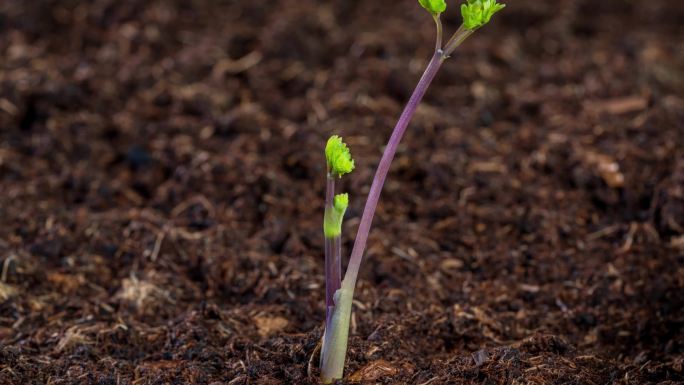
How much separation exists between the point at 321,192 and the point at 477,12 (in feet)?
4.88

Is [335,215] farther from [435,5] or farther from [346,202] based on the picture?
[435,5]

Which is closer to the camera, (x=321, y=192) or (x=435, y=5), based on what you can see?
(x=435, y=5)

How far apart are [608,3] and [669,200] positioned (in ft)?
6.77

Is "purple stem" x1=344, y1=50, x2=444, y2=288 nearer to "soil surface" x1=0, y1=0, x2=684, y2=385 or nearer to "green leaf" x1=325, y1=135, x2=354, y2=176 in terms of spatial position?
"green leaf" x1=325, y1=135, x2=354, y2=176

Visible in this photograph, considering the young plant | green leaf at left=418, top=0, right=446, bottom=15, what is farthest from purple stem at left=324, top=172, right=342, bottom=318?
green leaf at left=418, top=0, right=446, bottom=15

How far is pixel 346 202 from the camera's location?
2008 mm

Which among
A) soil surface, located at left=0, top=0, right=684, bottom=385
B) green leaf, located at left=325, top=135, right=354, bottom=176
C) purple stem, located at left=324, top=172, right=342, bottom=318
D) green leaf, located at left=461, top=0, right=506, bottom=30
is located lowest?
soil surface, located at left=0, top=0, right=684, bottom=385

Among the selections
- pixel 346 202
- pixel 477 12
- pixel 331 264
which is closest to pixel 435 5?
pixel 477 12

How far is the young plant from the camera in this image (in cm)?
190

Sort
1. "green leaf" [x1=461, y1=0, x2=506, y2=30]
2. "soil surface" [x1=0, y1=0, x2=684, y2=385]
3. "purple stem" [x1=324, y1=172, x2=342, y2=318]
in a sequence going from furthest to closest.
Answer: "soil surface" [x1=0, y1=0, x2=684, y2=385] → "purple stem" [x1=324, y1=172, x2=342, y2=318] → "green leaf" [x1=461, y1=0, x2=506, y2=30]

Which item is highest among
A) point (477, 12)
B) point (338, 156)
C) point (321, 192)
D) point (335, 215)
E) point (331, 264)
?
point (477, 12)

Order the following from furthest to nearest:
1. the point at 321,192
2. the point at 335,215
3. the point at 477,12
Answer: the point at 321,192
the point at 335,215
the point at 477,12

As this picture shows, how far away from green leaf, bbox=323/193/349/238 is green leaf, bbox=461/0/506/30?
19.0 inches

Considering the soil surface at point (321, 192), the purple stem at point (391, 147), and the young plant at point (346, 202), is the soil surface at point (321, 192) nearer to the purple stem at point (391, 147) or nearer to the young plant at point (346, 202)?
the young plant at point (346, 202)
